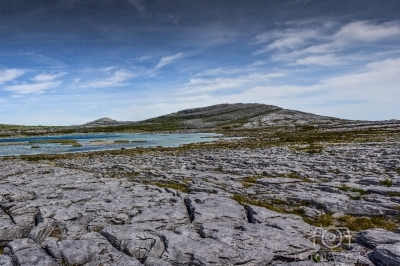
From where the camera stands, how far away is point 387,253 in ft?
38.0

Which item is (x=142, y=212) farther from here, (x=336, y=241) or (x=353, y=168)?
(x=353, y=168)

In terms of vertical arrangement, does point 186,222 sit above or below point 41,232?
below

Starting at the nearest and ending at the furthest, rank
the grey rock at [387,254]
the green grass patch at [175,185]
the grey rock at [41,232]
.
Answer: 1. the grey rock at [387,254]
2. the grey rock at [41,232]
3. the green grass patch at [175,185]

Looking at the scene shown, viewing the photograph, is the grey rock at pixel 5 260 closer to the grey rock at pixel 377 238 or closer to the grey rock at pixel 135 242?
the grey rock at pixel 135 242

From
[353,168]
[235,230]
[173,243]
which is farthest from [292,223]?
[353,168]

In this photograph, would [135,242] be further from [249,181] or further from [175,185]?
[249,181]

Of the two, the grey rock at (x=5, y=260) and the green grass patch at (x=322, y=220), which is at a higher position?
the grey rock at (x=5, y=260)

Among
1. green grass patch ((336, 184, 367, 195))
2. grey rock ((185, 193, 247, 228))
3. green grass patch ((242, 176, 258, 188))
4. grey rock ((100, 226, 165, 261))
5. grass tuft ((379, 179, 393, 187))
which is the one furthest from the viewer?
green grass patch ((242, 176, 258, 188))

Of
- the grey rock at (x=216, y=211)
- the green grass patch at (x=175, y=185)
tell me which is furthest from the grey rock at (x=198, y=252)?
the green grass patch at (x=175, y=185)

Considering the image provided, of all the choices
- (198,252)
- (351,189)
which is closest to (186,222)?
(198,252)

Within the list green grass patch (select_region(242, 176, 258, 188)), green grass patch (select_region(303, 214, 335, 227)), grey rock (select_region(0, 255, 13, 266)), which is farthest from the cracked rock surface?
green grass patch (select_region(303, 214, 335, 227))

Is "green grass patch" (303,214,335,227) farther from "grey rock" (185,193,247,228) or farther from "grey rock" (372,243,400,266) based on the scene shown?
"grey rock" (372,243,400,266)

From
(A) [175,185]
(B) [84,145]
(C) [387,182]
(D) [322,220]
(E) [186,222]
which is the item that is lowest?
(B) [84,145]

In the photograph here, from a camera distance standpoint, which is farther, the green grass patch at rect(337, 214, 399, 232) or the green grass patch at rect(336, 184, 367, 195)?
the green grass patch at rect(336, 184, 367, 195)
